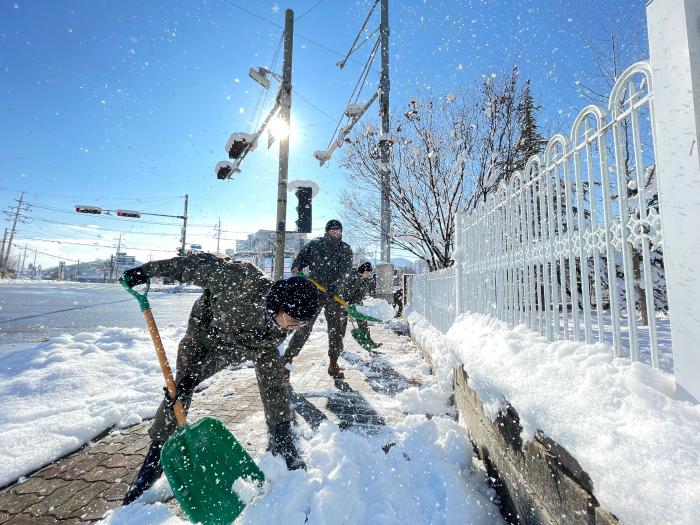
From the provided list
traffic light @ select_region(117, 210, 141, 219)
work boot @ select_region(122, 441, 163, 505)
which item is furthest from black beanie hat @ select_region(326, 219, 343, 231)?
traffic light @ select_region(117, 210, 141, 219)

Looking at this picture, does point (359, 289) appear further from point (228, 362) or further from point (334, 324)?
point (228, 362)

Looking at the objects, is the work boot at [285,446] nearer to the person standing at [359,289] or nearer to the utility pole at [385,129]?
the person standing at [359,289]

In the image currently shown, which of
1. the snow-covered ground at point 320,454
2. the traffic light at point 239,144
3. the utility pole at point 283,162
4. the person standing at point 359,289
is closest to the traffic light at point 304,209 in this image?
the utility pole at point 283,162

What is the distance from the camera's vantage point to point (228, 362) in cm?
249

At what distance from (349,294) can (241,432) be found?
3.36 metres

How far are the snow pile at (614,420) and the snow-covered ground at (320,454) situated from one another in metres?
0.56

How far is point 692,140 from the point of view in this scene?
1104mm

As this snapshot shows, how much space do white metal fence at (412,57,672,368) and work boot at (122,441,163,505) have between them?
2.52 m

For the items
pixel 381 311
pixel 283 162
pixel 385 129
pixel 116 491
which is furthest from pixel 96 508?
pixel 385 129

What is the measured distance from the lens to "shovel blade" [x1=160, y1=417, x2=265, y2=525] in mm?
1720

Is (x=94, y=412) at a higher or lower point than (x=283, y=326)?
lower

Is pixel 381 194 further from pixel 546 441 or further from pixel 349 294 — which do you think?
A: pixel 546 441

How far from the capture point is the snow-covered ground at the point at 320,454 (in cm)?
175

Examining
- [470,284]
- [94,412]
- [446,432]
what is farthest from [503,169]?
[94,412]
